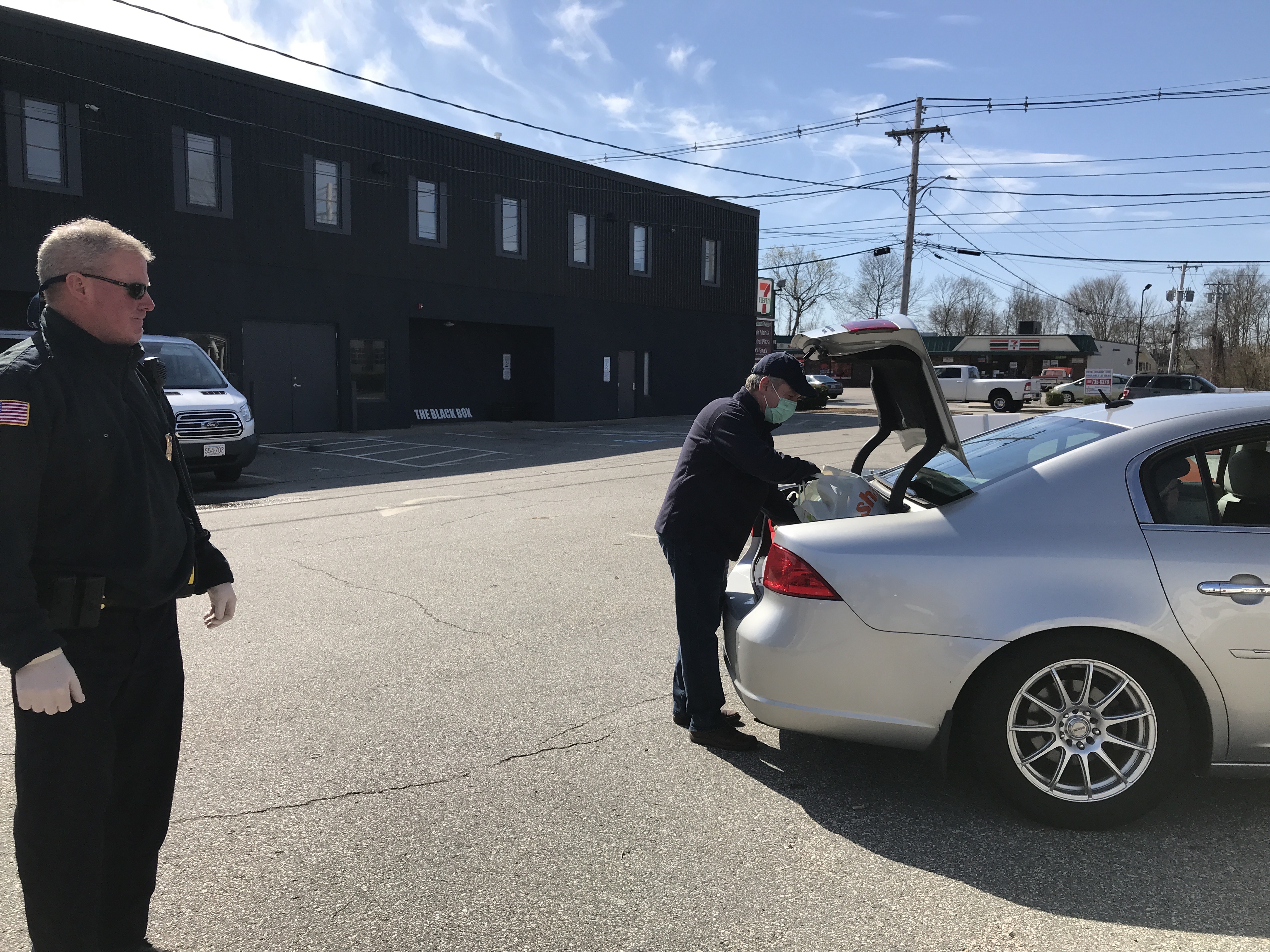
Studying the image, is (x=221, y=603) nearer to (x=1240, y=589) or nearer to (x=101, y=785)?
(x=101, y=785)

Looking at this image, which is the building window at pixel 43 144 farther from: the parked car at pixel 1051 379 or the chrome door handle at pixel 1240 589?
the parked car at pixel 1051 379

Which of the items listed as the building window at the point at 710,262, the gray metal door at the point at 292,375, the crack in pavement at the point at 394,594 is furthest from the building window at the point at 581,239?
the crack in pavement at the point at 394,594

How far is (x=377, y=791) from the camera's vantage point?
3.54m

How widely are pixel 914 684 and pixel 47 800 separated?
8.68 ft

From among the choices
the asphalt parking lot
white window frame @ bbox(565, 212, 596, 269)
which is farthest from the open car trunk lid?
white window frame @ bbox(565, 212, 596, 269)

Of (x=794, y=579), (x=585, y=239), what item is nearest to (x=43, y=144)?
(x=585, y=239)

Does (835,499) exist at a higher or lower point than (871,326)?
lower

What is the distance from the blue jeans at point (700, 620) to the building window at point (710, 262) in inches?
1183

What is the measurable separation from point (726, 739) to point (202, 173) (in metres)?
20.0

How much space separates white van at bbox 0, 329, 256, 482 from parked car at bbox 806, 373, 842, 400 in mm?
35012

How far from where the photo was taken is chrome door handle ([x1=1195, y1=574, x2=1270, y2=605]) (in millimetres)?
3062

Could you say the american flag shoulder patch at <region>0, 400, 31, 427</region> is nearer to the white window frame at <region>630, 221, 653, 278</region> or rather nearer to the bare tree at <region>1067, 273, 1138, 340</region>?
the white window frame at <region>630, 221, 653, 278</region>

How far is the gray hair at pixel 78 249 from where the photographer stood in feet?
7.13

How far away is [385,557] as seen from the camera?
773cm
